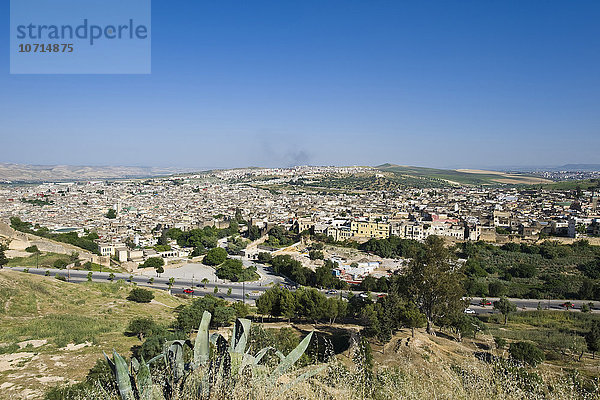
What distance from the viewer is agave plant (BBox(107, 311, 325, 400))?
339cm

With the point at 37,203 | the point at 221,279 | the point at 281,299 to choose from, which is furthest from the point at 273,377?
the point at 37,203

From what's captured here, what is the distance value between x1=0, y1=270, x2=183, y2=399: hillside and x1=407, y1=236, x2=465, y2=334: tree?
343 inches

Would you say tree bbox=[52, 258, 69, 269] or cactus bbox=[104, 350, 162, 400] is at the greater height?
cactus bbox=[104, 350, 162, 400]

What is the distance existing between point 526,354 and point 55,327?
1230 centimetres

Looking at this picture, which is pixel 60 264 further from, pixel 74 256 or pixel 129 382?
pixel 129 382

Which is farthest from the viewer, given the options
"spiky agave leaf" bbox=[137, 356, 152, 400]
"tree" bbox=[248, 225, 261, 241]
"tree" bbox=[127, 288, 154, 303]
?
"tree" bbox=[248, 225, 261, 241]

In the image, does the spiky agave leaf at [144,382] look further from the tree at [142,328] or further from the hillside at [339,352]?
the tree at [142,328]

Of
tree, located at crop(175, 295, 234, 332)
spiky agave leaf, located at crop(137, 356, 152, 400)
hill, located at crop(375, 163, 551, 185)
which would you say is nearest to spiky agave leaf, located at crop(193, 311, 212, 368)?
spiky agave leaf, located at crop(137, 356, 152, 400)

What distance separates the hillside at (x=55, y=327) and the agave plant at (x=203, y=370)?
3.22 m

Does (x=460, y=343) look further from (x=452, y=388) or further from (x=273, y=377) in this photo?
(x=273, y=377)

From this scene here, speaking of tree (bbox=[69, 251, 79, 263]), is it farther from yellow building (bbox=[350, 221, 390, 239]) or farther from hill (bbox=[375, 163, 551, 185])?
hill (bbox=[375, 163, 551, 185])

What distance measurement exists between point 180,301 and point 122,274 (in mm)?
8452

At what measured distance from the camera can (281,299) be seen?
15055 mm

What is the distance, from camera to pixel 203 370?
3.53 meters
